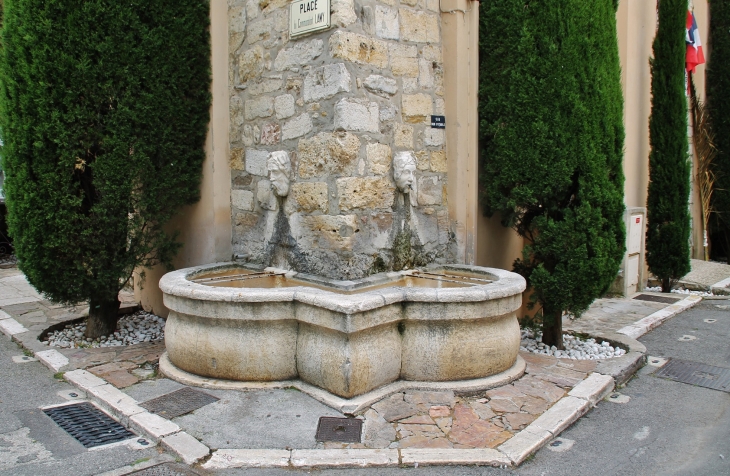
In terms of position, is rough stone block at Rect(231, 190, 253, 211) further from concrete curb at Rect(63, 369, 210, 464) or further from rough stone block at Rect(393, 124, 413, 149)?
concrete curb at Rect(63, 369, 210, 464)

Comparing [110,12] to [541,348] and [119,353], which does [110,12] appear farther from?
[541,348]

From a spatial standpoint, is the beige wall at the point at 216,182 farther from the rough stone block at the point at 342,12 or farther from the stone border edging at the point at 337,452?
the stone border edging at the point at 337,452

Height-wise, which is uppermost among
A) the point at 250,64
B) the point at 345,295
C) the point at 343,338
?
the point at 250,64

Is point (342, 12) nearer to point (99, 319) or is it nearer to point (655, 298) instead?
point (99, 319)

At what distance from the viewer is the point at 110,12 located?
14.6 ft

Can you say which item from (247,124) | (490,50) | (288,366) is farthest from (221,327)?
(490,50)

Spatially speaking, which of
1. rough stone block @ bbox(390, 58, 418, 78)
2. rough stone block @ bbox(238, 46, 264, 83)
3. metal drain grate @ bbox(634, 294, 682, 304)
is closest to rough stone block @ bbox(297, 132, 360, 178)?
rough stone block @ bbox(390, 58, 418, 78)

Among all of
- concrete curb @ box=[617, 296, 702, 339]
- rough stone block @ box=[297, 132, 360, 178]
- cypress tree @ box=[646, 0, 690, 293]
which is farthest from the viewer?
cypress tree @ box=[646, 0, 690, 293]

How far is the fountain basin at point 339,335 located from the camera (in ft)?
12.0

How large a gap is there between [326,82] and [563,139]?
188 cm

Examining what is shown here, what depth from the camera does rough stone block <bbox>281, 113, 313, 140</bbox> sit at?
4.53m

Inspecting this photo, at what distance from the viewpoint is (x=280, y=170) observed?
4656mm

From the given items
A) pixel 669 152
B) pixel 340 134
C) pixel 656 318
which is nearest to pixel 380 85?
pixel 340 134

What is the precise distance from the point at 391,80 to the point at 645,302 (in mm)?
→ 4572
